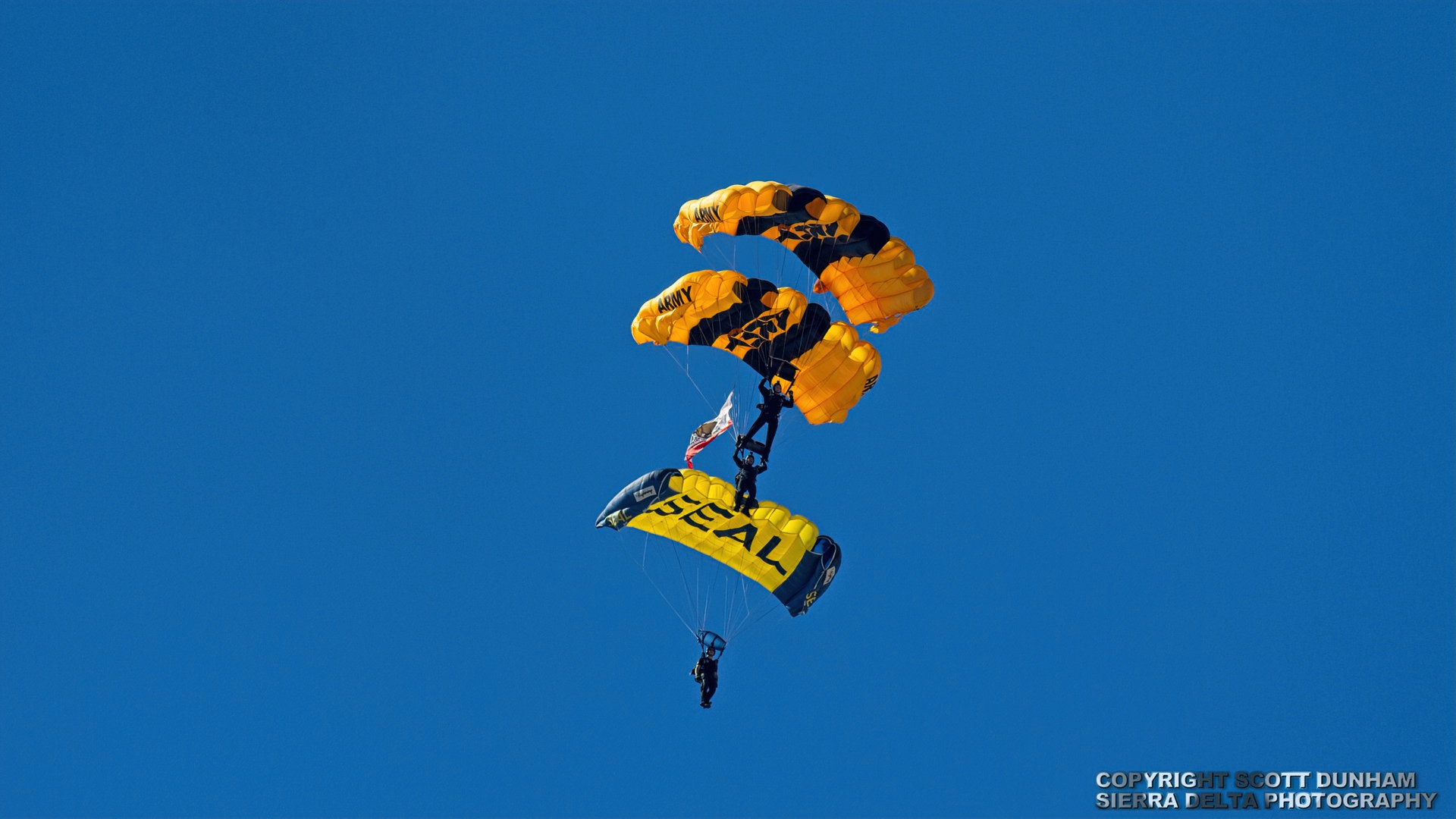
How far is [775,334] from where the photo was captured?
17453 mm

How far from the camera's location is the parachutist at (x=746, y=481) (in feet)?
57.6

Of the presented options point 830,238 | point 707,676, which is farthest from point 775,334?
point 707,676

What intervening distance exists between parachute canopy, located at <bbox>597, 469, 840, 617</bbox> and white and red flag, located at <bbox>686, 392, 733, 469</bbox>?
798mm

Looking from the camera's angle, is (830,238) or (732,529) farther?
(732,529)

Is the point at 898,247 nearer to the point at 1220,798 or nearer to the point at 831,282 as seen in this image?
the point at 831,282

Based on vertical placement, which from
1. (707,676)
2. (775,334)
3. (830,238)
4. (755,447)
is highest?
(830,238)

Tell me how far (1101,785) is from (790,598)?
1053 centimetres

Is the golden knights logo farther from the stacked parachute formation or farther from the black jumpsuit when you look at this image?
the black jumpsuit

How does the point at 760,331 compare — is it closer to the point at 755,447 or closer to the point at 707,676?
the point at 755,447

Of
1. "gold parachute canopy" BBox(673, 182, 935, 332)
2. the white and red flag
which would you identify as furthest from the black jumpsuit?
"gold parachute canopy" BBox(673, 182, 935, 332)

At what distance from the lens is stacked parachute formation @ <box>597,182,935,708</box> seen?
677 inches

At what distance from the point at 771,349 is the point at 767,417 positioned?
872mm

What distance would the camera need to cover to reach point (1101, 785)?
1007 inches

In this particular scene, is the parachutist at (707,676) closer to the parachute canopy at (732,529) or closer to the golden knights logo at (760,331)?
the parachute canopy at (732,529)
